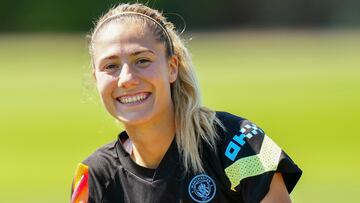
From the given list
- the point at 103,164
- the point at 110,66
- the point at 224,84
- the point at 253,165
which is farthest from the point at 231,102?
the point at 253,165

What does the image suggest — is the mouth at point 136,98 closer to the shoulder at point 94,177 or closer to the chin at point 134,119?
the chin at point 134,119

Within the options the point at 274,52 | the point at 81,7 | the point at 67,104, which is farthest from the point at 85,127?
the point at 81,7

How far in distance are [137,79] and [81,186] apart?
698mm

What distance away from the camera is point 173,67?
6.05 m

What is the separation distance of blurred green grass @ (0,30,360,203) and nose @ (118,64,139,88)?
24.2 inches

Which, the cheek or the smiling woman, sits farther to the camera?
the cheek

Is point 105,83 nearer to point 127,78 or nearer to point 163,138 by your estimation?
point 127,78

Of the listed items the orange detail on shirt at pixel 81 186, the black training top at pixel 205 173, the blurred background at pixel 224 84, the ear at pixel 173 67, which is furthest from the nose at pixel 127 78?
the blurred background at pixel 224 84

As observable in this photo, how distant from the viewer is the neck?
600 cm

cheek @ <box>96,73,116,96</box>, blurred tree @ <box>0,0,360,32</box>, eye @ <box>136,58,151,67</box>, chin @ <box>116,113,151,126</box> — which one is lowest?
chin @ <box>116,113,151,126</box>

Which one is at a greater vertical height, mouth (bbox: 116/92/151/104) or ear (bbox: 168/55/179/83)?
ear (bbox: 168/55/179/83)

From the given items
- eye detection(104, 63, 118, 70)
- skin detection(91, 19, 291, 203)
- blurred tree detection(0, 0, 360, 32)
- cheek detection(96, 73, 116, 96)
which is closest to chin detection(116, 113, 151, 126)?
skin detection(91, 19, 291, 203)

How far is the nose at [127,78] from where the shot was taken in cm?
580

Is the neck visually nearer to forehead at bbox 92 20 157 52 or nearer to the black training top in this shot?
the black training top
